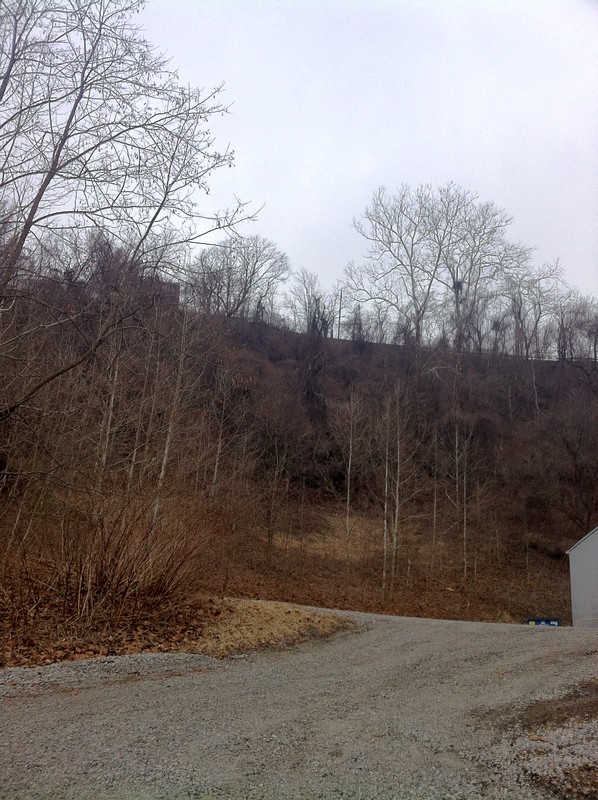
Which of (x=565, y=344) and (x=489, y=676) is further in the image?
(x=565, y=344)

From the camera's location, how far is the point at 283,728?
16.9ft

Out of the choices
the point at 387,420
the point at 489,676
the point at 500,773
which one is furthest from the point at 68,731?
the point at 387,420

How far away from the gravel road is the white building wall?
60.7 feet

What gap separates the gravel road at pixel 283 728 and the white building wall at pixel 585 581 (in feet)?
60.7

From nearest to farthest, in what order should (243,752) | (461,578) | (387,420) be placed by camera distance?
(243,752) → (387,420) → (461,578)

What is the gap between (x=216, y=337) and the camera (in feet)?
62.3

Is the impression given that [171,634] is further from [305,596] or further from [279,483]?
[279,483]

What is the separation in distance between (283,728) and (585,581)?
23725 mm

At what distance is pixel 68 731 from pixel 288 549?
23.6 m

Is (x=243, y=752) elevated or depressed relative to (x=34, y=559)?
depressed

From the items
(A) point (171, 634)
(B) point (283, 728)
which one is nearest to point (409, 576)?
(A) point (171, 634)

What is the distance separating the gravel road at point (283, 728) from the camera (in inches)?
159

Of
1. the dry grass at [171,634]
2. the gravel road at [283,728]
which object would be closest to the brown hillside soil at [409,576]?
the dry grass at [171,634]

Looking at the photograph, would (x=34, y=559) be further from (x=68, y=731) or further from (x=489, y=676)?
(x=489, y=676)
